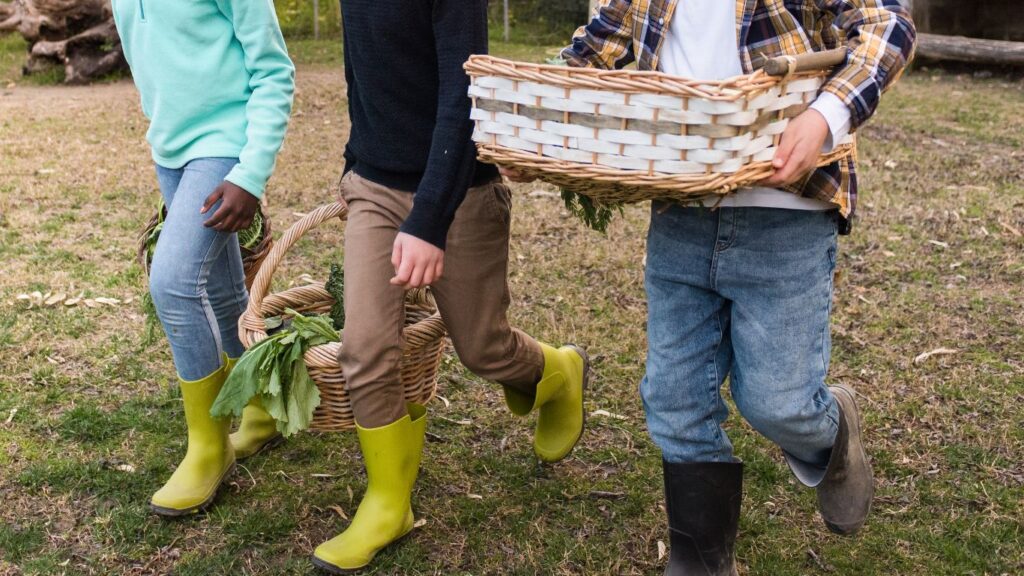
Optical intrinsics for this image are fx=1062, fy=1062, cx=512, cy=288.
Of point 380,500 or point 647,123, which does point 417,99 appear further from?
point 380,500

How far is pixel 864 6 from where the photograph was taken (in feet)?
6.64

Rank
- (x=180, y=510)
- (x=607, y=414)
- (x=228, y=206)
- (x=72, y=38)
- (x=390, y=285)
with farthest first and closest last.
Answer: (x=72, y=38)
(x=607, y=414)
(x=180, y=510)
(x=228, y=206)
(x=390, y=285)

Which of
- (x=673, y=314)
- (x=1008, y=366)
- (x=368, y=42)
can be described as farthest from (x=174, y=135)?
(x=1008, y=366)

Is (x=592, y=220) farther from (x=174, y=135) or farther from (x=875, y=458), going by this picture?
(x=875, y=458)

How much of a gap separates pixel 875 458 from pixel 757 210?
4.92ft

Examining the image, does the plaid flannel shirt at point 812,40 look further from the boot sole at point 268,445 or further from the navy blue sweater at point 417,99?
the boot sole at point 268,445

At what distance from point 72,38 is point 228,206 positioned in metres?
9.05

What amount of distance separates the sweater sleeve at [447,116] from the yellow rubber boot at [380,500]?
63 centimetres

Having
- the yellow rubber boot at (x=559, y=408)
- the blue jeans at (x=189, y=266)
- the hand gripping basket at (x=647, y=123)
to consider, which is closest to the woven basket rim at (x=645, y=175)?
the hand gripping basket at (x=647, y=123)

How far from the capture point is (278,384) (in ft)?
9.30

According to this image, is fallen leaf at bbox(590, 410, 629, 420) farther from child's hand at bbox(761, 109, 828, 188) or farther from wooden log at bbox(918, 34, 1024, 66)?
wooden log at bbox(918, 34, 1024, 66)

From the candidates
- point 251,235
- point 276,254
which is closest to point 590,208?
point 276,254

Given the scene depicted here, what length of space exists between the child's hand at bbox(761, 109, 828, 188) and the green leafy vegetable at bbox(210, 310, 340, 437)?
1.44 meters

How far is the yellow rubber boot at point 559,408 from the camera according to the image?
3.30 meters
